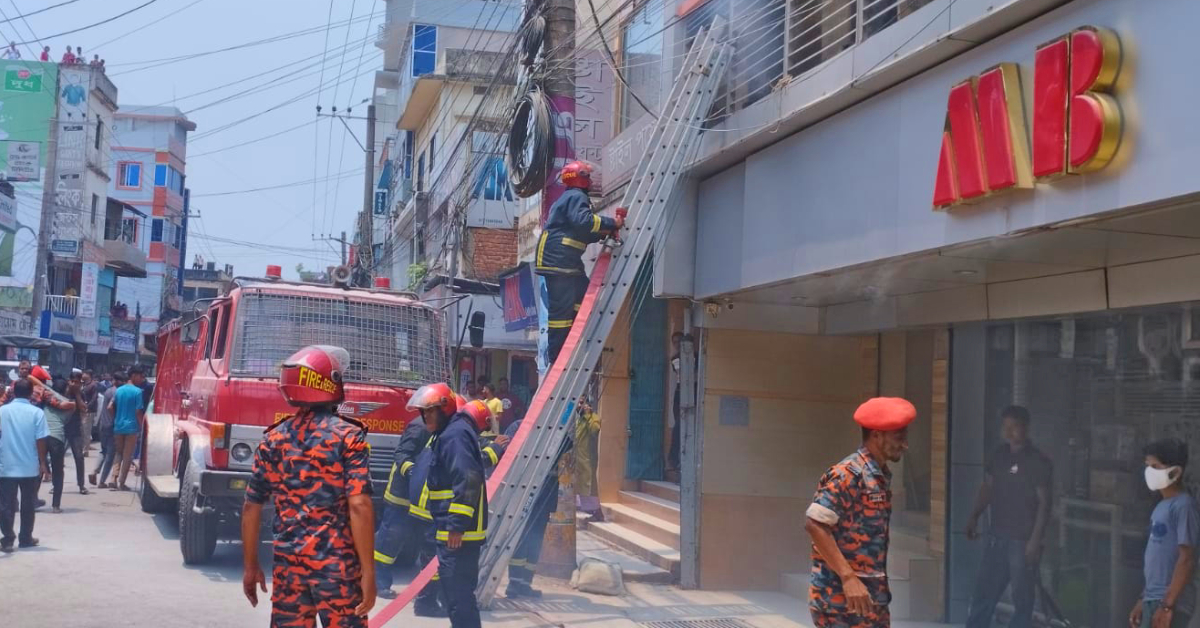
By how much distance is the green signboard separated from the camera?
132 feet

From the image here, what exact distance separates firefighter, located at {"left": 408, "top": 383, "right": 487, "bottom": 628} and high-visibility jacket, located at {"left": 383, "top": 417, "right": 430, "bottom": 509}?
5.31 ft

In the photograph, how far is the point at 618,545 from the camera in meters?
12.5

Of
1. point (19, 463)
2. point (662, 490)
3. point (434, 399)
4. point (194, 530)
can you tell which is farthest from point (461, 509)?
point (662, 490)

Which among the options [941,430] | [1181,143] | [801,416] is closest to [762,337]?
[801,416]

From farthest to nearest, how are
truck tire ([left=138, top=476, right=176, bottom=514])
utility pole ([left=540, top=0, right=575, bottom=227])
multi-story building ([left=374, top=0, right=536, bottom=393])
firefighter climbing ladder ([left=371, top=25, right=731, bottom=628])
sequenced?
multi-story building ([left=374, top=0, right=536, bottom=393]), truck tire ([left=138, top=476, right=176, bottom=514]), utility pole ([left=540, top=0, right=575, bottom=227]), firefighter climbing ladder ([left=371, top=25, right=731, bottom=628])

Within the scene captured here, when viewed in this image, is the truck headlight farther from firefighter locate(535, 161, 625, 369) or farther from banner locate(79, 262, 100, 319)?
banner locate(79, 262, 100, 319)

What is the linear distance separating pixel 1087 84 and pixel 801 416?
5.80 m

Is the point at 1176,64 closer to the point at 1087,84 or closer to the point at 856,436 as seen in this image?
the point at 1087,84

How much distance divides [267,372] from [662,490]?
5338 millimetres

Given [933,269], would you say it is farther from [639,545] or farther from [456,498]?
[639,545]

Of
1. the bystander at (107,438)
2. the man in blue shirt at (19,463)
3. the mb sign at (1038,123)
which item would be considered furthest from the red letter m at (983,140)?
the bystander at (107,438)

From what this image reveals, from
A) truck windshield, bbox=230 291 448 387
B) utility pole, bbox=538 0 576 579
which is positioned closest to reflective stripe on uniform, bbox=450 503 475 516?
utility pole, bbox=538 0 576 579

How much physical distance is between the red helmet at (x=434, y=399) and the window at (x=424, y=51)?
30583 millimetres

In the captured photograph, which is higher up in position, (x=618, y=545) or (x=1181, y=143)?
(x=1181, y=143)
